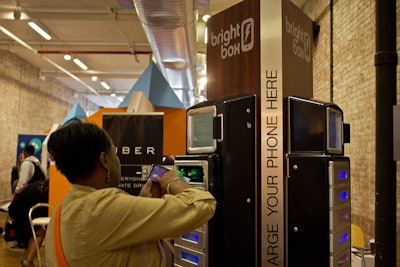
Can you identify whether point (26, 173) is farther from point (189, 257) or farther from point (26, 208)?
point (189, 257)

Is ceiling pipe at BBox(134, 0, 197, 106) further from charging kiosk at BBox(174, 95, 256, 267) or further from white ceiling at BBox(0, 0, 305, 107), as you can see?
charging kiosk at BBox(174, 95, 256, 267)

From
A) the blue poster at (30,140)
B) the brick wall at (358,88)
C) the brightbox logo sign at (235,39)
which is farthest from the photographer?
the blue poster at (30,140)

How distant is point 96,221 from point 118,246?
0.10m

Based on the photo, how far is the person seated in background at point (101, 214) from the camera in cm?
112

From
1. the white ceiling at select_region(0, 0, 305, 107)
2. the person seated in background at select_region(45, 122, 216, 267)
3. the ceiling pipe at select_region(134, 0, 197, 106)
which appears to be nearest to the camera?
the person seated in background at select_region(45, 122, 216, 267)

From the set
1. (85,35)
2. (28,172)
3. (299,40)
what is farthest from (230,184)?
(85,35)

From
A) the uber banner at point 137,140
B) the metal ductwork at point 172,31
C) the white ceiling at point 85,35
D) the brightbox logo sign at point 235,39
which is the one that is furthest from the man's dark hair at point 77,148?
the white ceiling at point 85,35

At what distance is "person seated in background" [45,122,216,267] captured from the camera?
112 centimetres

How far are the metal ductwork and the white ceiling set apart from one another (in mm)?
506

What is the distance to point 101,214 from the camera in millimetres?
1116

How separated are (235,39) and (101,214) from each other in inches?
62.8

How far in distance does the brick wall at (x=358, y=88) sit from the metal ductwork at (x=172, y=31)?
1767mm

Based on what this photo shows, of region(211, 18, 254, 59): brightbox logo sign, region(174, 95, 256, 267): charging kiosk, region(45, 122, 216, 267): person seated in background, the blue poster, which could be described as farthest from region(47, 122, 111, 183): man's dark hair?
the blue poster

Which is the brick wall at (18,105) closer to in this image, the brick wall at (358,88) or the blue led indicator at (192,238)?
the brick wall at (358,88)
